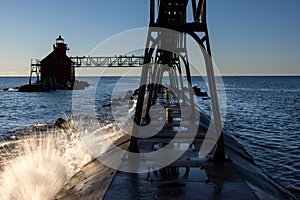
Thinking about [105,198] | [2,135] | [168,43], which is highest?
[168,43]

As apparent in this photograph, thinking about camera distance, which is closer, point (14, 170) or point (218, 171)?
point (218, 171)

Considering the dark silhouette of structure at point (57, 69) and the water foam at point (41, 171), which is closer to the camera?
the water foam at point (41, 171)

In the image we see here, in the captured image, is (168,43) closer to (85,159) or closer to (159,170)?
(85,159)

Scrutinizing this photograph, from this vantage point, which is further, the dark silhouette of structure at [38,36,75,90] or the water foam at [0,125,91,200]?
the dark silhouette of structure at [38,36,75,90]

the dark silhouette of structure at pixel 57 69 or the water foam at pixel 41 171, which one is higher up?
the dark silhouette of structure at pixel 57 69

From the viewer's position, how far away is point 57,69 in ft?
220

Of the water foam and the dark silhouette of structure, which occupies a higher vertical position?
the dark silhouette of structure

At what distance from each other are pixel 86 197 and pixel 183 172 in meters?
1.94

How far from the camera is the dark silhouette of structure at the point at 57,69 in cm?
6253

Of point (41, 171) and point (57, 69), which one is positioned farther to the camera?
point (57, 69)

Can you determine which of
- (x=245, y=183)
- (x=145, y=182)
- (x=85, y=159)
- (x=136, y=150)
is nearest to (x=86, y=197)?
(x=145, y=182)

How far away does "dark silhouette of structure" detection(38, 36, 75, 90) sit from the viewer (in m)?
62.5

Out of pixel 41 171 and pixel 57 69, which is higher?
pixel 57 69

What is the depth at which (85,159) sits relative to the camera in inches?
349
